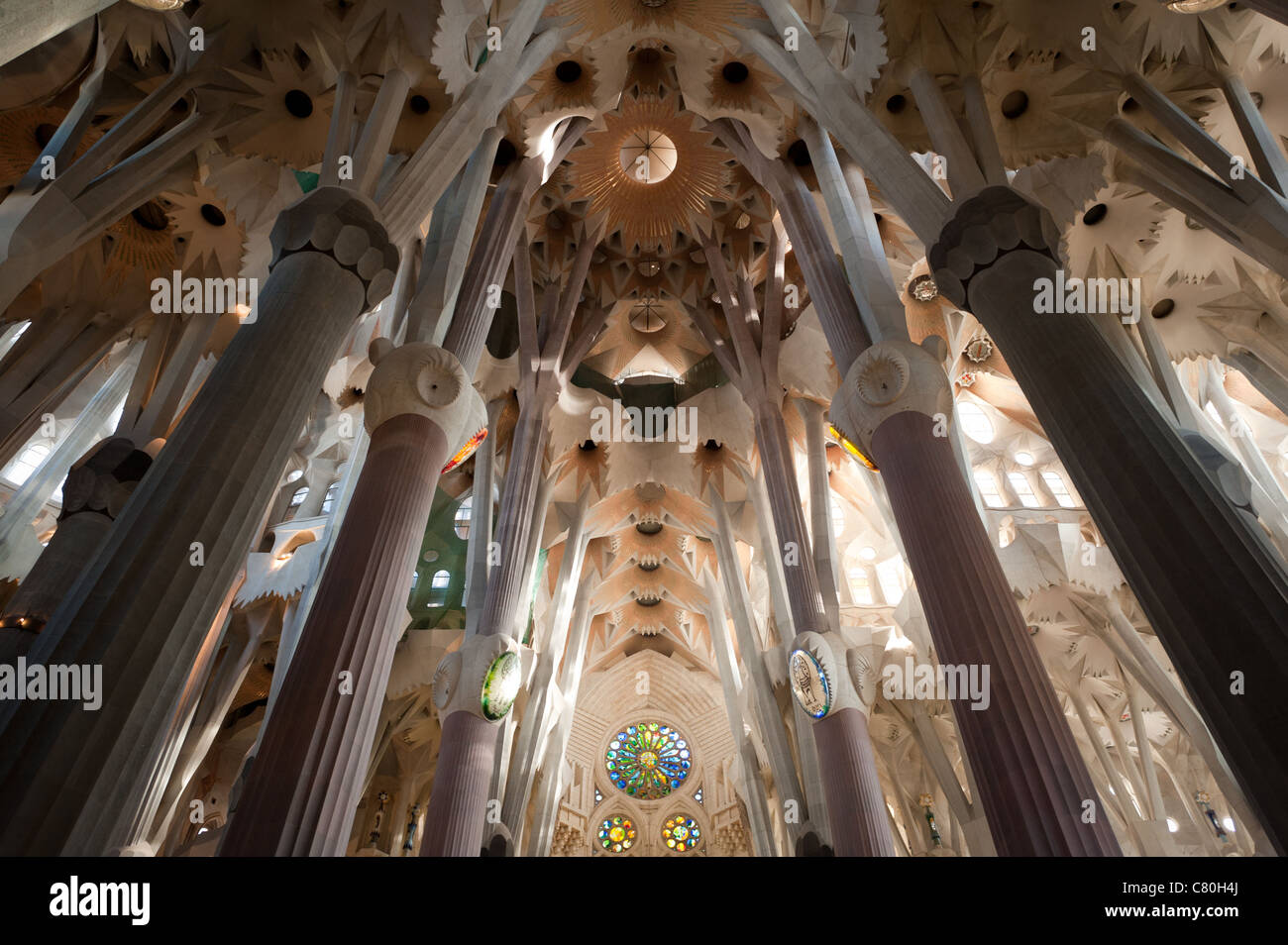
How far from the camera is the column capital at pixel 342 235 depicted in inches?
233

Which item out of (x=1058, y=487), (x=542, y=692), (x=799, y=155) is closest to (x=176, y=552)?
(x=542, y=692)

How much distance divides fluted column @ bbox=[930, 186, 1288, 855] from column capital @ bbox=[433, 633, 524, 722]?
7440 millimetres

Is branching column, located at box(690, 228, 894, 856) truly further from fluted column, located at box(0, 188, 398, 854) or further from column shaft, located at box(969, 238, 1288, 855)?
fluted column, located at box(0, 188, 398, 854)

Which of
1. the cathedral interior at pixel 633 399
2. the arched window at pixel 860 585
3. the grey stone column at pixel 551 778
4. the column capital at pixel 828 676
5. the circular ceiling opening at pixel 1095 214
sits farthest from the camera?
the arched window at pixel 860 585

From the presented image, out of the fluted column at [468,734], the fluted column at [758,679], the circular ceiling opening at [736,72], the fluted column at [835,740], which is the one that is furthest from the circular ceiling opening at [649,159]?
the fluted column at [468,734]

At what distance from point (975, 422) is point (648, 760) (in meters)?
14.1

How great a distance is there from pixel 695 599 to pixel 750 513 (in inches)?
192

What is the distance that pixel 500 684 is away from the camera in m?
10.4

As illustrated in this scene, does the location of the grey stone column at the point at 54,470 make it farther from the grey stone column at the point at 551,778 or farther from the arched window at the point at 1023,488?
A: the arched window at the point at 1023,488

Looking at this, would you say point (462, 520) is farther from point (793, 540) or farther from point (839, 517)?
point (839, 517)

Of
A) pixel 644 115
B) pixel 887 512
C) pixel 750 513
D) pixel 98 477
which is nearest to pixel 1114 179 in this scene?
pixel 887 512

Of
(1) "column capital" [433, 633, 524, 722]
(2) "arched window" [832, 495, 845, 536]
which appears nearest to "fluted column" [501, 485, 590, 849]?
(1) "column capital" [433, 633, 524, 722]

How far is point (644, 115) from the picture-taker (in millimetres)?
14953
